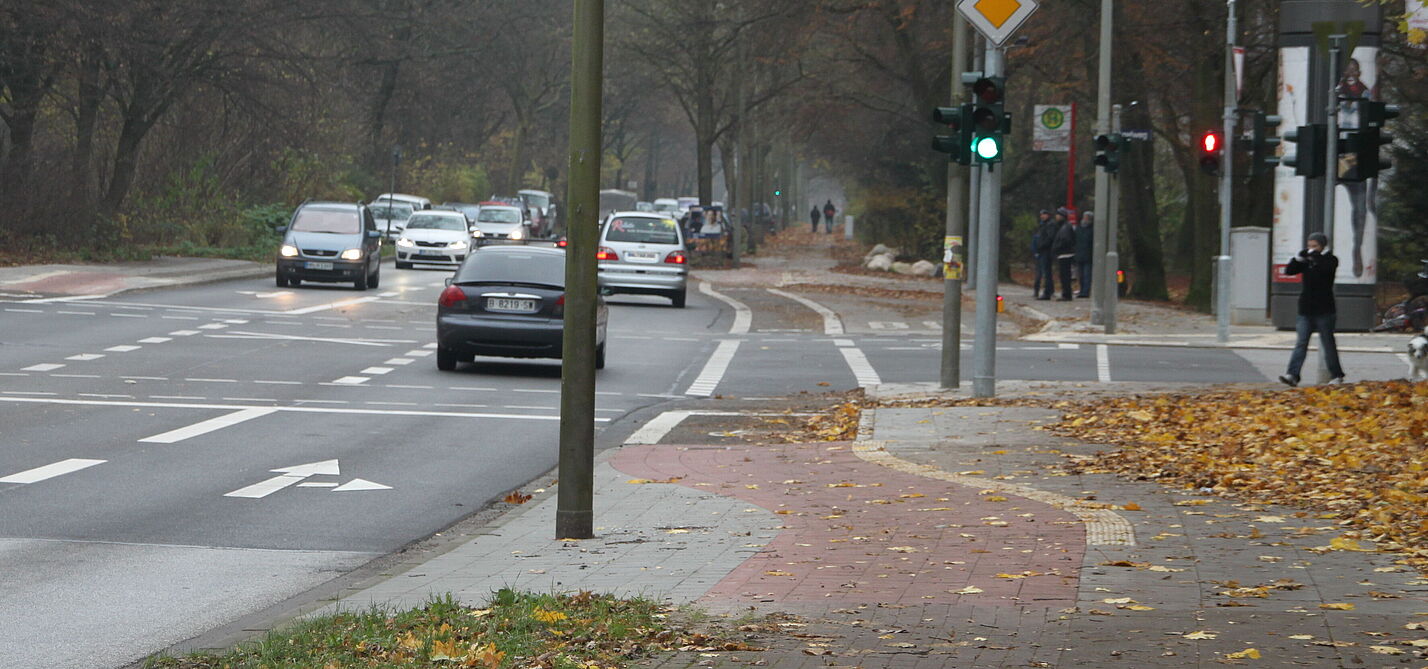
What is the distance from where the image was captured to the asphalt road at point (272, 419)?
909 cm

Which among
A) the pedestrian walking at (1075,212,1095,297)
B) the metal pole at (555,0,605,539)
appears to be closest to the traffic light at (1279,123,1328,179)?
the metal pole at (555,0,605,539)

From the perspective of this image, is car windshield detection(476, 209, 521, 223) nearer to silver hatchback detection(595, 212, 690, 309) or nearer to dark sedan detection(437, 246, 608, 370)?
silver hatchback detection(595, 212, 690, 309)

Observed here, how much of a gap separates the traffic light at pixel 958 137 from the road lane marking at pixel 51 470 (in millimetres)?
8369

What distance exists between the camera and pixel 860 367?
23375 millimetres

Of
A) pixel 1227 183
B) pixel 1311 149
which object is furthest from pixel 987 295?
pixel 1227 183

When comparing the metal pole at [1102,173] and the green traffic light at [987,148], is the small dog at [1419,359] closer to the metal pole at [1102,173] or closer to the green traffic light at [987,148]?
the green traffic light at [987,148]

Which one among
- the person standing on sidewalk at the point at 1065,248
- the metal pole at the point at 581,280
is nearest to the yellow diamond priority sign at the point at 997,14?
the metal pole at the point at 581,280

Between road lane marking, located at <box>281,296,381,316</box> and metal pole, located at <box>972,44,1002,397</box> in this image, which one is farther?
road lane marking, located at <box>281,296,381,316</box>

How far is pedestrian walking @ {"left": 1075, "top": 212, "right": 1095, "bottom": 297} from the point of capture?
38.2 meters

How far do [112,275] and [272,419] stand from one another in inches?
833

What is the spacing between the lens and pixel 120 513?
11.1 metres

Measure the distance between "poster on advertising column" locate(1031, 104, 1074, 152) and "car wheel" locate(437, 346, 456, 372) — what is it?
52.0 ft

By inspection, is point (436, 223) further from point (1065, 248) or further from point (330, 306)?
point (1065, 248)

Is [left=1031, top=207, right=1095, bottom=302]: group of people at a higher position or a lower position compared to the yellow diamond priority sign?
lower
